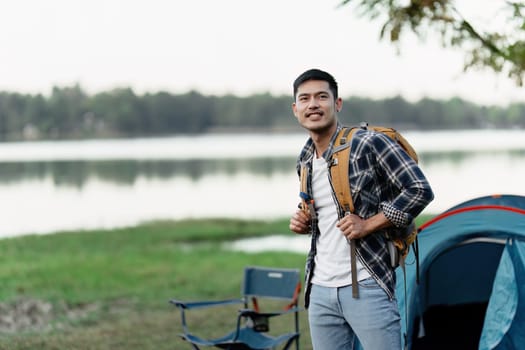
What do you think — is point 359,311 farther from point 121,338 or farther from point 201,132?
point 201,132

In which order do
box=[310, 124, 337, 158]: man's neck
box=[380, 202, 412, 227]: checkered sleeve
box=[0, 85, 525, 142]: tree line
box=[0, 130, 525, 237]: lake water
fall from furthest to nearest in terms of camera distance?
1. box=[0, 85, 525, 142]: tree line
2. box=[0, 130, 525, 237]: lake water
3. box=[310, 124, 337, 158]: man's neck
4. box=[380, 202, 412, 227]: checkered sleeve

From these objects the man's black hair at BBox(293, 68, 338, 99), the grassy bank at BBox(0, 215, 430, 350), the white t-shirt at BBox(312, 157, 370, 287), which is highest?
the man's black hair at BBox(293, 68, 338, 99)

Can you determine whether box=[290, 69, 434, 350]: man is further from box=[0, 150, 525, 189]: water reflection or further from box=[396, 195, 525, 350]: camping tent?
box=[0, 150, 525, 189]: water reflection

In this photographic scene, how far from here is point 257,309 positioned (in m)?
4.66

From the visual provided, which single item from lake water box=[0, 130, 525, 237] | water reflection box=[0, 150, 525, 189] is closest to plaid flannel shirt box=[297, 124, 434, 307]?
lake water box=[0, 130, 525, 237]

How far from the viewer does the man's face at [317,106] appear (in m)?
2.46

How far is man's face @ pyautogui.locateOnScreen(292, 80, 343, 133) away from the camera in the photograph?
2.46 meters

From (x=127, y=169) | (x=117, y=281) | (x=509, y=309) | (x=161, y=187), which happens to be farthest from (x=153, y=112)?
(x=509, y=309)

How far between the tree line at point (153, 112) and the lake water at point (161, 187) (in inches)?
542

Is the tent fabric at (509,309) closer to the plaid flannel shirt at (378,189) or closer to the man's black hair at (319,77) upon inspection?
the plaid flannel shirt at (378,189)

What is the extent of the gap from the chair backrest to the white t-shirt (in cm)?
208

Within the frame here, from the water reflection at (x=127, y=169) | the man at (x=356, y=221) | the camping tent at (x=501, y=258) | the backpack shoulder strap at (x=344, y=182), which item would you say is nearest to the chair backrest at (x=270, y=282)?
the camping tent at (x=501, y=258)

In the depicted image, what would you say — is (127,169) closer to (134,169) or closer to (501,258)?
(134,169)

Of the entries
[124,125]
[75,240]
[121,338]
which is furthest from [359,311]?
[124,125]
